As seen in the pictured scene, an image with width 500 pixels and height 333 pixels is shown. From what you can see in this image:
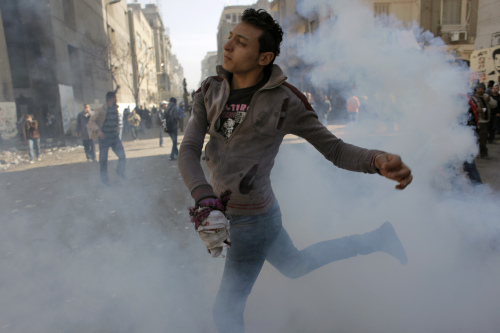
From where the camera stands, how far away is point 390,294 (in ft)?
7.49

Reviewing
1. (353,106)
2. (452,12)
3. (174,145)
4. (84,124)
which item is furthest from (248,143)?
(452,12)

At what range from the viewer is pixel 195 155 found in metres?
1.42

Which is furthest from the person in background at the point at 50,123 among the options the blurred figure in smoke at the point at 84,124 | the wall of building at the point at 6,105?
the blurred figure in smoke at the point at 84,124

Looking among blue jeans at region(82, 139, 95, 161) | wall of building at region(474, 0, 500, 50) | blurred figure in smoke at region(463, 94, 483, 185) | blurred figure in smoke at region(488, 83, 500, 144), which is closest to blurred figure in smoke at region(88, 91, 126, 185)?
blue jeans at region(82, 139, 95, 161)

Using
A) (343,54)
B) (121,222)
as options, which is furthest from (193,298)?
(343,54)

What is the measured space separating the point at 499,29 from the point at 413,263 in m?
12.1

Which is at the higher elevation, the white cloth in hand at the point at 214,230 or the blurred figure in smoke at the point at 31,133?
the white cloth in hand at the point at 214,230

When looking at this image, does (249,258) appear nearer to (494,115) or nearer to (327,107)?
(494,115)

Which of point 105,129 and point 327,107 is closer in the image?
point 105,129

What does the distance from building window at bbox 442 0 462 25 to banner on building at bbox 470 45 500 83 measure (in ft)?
15.5

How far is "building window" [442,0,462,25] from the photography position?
14.8 meters

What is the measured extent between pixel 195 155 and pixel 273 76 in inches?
17.6

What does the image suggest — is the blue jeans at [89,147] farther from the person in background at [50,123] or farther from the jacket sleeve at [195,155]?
the jacket sleeve at [195,155]

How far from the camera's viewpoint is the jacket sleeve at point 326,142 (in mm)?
1412
